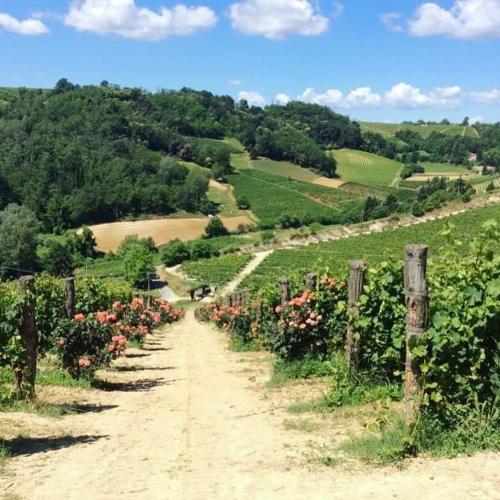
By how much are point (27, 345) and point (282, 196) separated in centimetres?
12269

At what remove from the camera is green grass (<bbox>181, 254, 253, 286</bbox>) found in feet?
230

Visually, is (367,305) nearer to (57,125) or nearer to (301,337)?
(301,337)

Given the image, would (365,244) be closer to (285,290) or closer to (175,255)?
(175,255)

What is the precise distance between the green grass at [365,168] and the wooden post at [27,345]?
14639 centimetres

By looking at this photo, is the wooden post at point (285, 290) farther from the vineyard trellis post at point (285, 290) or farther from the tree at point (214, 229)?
the tree at point (214, 229)

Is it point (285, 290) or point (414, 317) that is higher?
point (414, 317)

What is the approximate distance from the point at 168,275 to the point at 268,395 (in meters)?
71.6

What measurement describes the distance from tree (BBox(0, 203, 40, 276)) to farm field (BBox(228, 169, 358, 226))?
38.9m

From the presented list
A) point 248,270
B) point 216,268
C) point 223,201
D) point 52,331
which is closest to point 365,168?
point 223,201

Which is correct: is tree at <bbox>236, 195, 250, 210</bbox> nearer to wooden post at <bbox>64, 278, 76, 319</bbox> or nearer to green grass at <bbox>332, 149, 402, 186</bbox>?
green grass at <bbox>332, 149, 402, 186</bbox>

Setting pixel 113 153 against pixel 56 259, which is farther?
pixel 113 153

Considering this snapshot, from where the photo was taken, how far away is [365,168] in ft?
566

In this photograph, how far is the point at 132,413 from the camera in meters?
8.81

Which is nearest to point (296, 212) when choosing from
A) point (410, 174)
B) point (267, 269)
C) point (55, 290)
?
point (267, 269)
